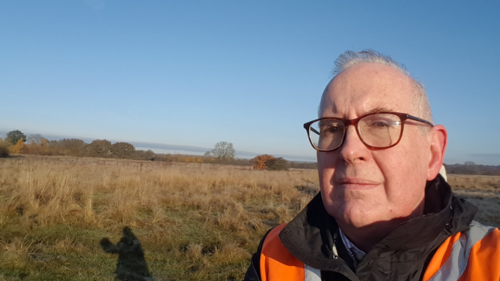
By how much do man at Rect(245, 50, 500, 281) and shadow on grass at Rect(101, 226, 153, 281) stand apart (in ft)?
11.5

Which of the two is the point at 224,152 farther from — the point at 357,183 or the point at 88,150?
the point at 357,183

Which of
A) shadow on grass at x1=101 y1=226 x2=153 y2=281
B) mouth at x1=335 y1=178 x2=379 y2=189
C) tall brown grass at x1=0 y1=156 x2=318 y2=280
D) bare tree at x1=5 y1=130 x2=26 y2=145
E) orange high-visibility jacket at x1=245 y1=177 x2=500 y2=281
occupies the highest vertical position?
bare tree at x1=5 y1=130 x2=26 y2=145

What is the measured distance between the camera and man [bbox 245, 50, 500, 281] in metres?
1.18

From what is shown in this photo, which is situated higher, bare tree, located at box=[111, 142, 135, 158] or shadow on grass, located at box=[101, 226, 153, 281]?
bare tree, located at box=[111, 142, 135, 158]

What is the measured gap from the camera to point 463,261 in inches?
43.8

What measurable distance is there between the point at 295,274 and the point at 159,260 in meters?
4.07

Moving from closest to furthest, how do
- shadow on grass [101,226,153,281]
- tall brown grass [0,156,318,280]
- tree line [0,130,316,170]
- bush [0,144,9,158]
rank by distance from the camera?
shadow on grass [101,226,153,281] → tall brown grass [0,156,318,280] → bush [0,144,9,158] → tree line [0,130,316,170]

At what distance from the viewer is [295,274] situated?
1370 millimetres

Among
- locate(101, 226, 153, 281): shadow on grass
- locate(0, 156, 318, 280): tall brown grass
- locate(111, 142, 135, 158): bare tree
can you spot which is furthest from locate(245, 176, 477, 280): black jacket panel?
locate(111, 142, 135, 158): bare tree

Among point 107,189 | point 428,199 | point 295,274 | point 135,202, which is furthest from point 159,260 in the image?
point 107,189

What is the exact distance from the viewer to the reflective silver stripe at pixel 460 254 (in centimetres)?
109

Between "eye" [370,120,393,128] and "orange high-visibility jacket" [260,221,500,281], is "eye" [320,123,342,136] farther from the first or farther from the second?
"orange high-visibility jacket" [260,221,500,281]

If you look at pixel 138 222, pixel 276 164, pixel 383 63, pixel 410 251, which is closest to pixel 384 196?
pixel 410 251

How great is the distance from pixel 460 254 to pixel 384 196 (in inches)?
12.4
